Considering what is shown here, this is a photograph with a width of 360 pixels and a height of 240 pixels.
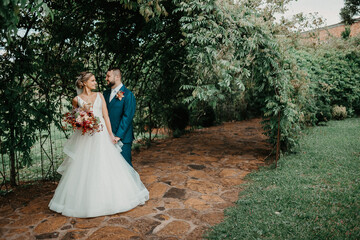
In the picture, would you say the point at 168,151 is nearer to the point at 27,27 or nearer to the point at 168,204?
the point at 168,204

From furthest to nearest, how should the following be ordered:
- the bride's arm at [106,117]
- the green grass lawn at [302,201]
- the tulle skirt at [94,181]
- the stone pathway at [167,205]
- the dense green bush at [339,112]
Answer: the dense green bush at [339,112]
the bride's arm at [106,117]
the tulle skirt at [94,181]
the stone pathway at [167,205]
the green grass lawn at [302,201]

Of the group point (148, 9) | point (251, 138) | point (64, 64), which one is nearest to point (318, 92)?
point (251, 138)

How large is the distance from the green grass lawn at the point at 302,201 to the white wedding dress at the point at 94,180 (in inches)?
56.4

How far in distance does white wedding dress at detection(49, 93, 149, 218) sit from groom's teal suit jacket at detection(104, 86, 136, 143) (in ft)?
0.85

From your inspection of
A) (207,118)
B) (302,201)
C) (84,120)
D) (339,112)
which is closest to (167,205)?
(84,120)

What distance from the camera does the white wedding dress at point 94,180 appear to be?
3.50 metres

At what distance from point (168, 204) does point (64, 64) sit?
11.6 feet

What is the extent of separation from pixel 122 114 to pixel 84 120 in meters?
0.74

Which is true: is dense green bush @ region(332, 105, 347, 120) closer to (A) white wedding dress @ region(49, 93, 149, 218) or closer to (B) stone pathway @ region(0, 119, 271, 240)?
(B) stone pathway @ region(0, 119, 271, 240)

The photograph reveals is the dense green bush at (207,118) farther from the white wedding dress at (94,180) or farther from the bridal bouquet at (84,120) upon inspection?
the bridal bouquet at (84,120)

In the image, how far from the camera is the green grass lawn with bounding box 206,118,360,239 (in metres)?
3.00

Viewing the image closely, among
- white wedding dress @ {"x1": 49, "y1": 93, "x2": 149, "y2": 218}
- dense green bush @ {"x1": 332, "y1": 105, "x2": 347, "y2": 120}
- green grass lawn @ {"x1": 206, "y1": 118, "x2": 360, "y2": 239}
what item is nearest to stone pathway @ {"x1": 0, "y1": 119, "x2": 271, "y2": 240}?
white wedding dress @ {"x1": 49, "y1": 93, "x2": 149, "y2": 218}

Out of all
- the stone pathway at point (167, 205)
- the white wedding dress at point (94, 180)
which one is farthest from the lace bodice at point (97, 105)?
the stone pathway at point (167, 205)

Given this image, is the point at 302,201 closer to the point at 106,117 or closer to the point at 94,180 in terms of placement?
the point at 94,180
